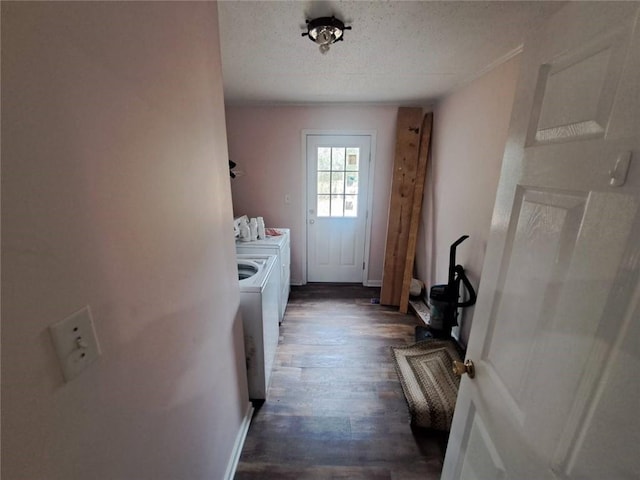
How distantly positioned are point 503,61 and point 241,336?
8.41 ft

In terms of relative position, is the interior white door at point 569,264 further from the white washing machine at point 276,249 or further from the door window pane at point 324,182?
the door window pane at point 324,182

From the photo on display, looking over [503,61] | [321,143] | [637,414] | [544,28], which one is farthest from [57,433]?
[321,143]

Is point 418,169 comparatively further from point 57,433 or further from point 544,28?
point 57,433

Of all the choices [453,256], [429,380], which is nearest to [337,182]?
[453,256]

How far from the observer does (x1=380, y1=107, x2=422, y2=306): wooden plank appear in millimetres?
2945

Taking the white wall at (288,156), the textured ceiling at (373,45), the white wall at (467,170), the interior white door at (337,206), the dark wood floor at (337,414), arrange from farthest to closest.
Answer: the interior white door at (337,206), the white wall at (288,156), the white wall at (467,170), the dark wood floor at (337,414), the textured ceiling at (373,45)

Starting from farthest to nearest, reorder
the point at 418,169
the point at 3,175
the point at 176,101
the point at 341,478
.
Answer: the point at 418,169, the point at 341,478, the point at 176,101, the point at 3,175

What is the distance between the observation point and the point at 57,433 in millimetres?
450

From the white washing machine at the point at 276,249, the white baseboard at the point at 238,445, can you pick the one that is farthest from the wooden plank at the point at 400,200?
the white baseboard at the point at 238,445

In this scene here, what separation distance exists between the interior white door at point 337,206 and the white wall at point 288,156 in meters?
0.12

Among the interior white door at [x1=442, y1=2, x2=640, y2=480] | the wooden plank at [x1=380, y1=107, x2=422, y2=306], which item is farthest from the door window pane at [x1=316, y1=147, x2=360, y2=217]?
the interior white door at [x1=442, y1=2, x2=640, y2=480]

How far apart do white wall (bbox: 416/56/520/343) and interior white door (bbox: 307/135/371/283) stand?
828mm

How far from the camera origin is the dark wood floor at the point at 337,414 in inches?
56.7

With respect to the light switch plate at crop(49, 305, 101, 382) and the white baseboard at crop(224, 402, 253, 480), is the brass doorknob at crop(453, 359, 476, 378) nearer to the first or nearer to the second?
the light switch plate at crop(49, 305, 101, 382)
